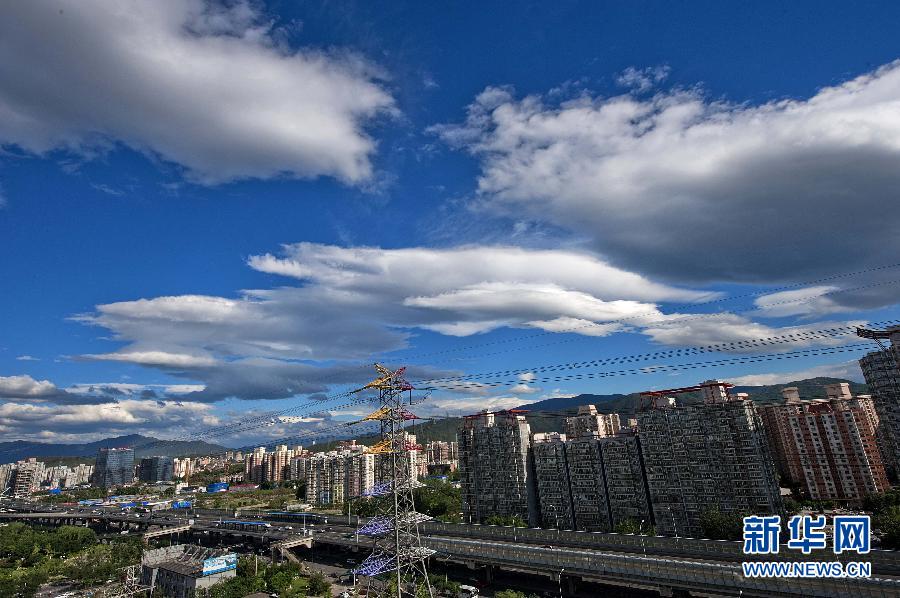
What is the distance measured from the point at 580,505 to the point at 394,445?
2323 inches

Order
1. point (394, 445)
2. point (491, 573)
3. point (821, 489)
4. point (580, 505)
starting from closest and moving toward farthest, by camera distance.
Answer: point (394, 445) < point (491, 573) < point (580, 505) < point (821, 489)

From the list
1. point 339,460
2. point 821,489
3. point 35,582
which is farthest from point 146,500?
point 821,489

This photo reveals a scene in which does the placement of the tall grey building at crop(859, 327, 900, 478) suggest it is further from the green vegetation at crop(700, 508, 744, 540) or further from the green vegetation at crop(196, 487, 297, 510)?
the green vegetation at crop(196, 487, 297, 510)

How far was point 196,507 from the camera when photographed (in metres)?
140

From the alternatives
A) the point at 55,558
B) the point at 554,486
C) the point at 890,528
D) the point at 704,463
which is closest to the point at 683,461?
the point at 704,463

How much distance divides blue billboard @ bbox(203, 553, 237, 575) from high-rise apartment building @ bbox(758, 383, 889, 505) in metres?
94.4

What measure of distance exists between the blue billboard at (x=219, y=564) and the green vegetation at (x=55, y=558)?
62.9 ft

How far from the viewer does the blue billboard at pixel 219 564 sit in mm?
55062

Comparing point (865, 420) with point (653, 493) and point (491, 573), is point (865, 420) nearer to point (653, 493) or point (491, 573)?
point (653, 493)

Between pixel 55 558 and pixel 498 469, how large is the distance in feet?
247

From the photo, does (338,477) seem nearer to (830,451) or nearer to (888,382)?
(830,451)

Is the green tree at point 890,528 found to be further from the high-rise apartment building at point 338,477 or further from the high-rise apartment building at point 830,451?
the high-rise apartment building at point 338,477

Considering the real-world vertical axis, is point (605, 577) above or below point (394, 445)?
below

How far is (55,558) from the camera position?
254 ft
